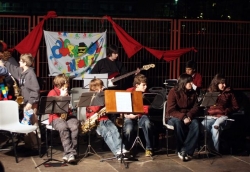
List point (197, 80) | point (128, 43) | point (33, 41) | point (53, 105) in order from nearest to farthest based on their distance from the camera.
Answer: point (53, 105) < point (197, 80) < point (33, 41) < point (128, 43)

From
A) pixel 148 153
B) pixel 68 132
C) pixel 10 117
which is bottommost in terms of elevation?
pixel 148 153

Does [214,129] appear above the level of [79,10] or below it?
below

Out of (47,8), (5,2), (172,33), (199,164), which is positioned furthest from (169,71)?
(47,8)

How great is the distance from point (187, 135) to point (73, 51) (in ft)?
13.7

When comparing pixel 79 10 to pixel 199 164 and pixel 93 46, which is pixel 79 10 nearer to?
pixel 93 46

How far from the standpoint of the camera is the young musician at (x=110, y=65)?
37.8ft

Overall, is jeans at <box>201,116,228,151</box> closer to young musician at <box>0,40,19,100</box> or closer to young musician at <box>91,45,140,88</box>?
young musician at <box>91,45,140,88</box>

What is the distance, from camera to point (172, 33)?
1338 centimetres

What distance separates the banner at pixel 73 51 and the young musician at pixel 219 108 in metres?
3.49

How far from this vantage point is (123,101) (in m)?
8.65

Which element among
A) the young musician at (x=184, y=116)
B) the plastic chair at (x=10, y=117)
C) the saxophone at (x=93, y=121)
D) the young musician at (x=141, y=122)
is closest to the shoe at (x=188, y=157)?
the young musician at (x=184, y=116)

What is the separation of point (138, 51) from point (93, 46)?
1.15 metres

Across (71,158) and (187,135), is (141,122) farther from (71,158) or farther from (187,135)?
(71,158)

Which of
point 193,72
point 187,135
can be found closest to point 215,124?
point 187,135
